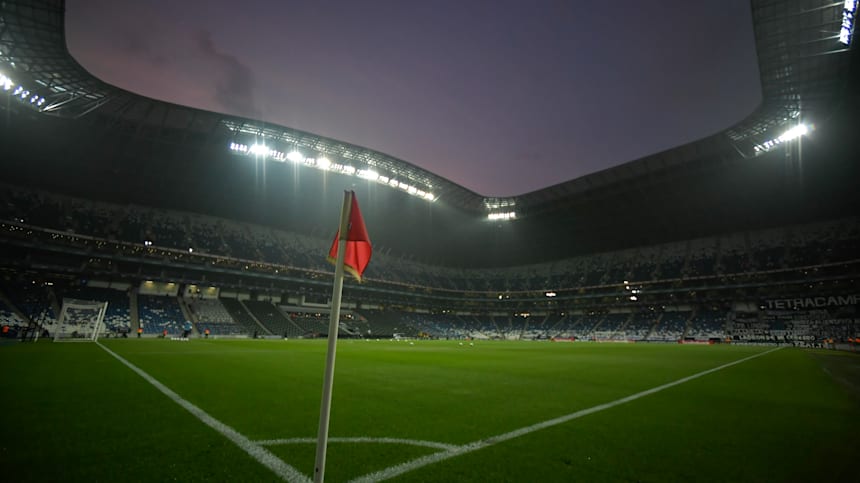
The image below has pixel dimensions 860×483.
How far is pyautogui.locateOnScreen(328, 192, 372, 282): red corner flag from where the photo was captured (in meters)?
3.68

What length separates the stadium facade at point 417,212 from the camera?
31844mm

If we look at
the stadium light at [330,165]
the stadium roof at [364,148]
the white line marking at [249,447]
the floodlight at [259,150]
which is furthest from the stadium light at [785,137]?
the floodlight at [259,150]

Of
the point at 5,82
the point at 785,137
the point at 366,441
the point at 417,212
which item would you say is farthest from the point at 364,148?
the point at 785,137

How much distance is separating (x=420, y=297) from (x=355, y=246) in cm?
6971

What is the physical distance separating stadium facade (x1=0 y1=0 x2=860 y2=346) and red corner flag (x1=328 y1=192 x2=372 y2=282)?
109ft

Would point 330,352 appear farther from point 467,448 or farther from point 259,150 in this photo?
point 259,150

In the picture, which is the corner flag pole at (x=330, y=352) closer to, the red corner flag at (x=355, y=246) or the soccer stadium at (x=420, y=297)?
the red corner flag at (x=355, y=246)

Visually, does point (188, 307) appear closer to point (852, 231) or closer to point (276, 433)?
point (276, 433)

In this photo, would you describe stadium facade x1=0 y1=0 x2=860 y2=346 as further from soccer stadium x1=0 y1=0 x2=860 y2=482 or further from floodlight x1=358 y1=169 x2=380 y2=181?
soccer stadium x1=0 y1=0 x2=860 y2=482

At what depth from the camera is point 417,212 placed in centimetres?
6122

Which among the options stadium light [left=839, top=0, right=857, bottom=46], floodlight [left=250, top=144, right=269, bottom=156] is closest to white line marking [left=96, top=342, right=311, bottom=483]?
stadium light [left=839, top=0, right=857, bottom=46]

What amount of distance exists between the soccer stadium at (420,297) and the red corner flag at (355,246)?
6.31ft

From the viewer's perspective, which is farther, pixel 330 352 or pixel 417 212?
pixel 417 212

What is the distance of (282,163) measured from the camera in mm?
46469
